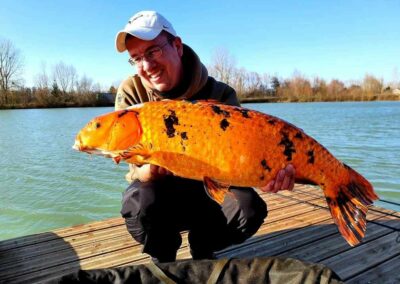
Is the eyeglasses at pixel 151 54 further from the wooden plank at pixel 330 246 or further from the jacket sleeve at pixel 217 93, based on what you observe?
the wooden plank at pixel 330 246

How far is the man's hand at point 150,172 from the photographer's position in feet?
5.74

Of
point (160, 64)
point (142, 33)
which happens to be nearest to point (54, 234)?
point (160, 64)

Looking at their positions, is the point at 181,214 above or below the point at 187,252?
above

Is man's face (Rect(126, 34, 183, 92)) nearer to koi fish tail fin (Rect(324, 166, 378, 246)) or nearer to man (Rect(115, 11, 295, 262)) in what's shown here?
man (Rect(115, 11, 295, 262))

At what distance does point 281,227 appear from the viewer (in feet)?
9.29

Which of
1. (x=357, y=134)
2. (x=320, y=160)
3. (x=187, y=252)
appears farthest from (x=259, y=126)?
(x=357, y=134)

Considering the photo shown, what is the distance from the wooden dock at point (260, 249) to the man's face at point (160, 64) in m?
1.10

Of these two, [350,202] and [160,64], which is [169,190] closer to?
[160,64]

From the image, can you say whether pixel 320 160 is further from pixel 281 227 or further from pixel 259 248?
pixel 281 227

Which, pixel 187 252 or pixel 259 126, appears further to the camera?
pixel 187 252

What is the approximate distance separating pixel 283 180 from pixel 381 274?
42.6 inches

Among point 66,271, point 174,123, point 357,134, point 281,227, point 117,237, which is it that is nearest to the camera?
point 174,123

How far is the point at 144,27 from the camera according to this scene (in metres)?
1.76

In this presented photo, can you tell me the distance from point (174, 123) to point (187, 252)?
127 centimetres
